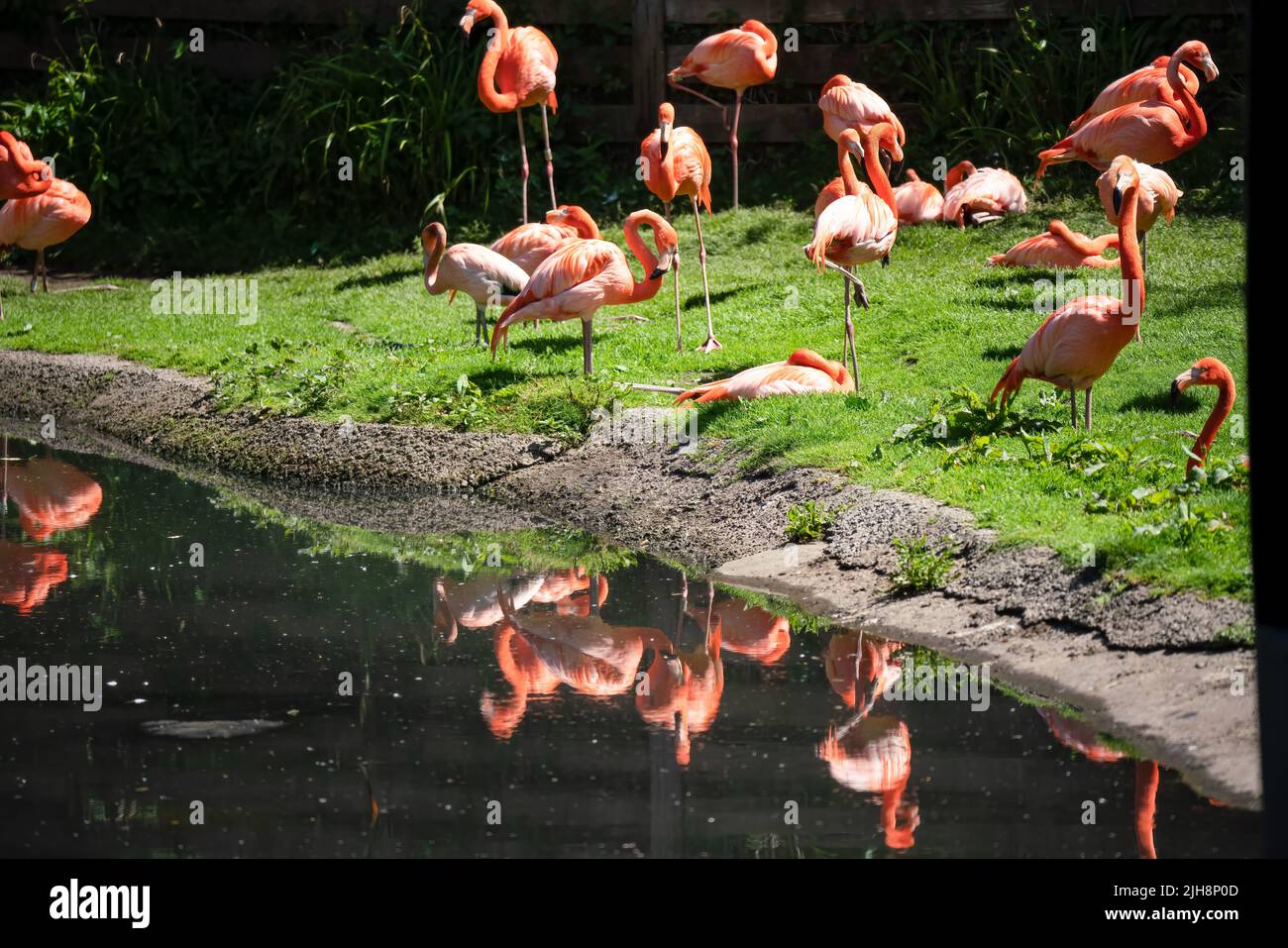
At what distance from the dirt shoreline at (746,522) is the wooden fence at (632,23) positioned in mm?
4930

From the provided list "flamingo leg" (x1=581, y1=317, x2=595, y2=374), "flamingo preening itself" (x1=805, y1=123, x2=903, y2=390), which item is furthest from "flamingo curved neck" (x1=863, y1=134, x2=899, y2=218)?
"flamingo leg" (x1=581, y1=317, x2=595, y2=374)

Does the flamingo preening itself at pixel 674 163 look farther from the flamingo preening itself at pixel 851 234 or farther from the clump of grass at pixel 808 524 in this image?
the clump of grass at pixel 808 524

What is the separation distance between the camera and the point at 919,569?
19.0 feet

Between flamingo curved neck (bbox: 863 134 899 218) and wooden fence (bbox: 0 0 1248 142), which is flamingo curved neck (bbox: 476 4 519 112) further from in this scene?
flamingo curved neck (bbox: 863 134 899 218)

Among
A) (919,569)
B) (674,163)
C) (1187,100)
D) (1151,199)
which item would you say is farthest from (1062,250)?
(919,569)

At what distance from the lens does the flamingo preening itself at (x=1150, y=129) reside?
30.9 ft

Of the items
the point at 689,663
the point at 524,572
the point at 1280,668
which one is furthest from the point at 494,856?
the point at 524,572

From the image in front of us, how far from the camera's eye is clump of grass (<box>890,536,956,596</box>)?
19.0 ft

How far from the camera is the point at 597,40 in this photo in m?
13.3

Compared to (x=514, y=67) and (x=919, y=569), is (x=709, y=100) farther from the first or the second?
(x=919, y=569)

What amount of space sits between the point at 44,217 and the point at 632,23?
16.2 ft

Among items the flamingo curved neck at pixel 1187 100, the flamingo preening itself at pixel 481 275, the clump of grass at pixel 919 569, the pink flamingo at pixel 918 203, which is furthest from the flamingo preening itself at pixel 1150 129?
the clump of grass at pixel 919 569

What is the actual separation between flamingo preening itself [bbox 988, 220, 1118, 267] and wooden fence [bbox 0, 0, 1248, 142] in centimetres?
370

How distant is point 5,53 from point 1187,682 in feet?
42.1
